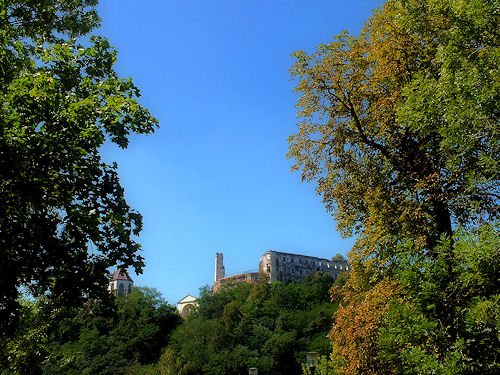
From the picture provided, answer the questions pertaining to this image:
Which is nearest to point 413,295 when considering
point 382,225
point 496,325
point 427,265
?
point 427,265

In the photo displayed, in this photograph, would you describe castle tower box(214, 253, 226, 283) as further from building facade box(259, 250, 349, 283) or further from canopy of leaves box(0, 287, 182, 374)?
canopy of leaves box(0, 287, 182, 374)

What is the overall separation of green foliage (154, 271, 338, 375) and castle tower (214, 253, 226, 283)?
99.8 ft

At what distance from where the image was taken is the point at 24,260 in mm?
8625

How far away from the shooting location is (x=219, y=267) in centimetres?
13588

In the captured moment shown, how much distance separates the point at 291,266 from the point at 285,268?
2.23m

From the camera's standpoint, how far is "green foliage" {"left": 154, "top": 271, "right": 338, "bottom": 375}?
7238 cm

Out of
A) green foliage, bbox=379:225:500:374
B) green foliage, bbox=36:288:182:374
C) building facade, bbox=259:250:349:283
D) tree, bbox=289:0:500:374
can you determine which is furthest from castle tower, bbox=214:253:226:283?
green foliage, bbox=379:225:500:374

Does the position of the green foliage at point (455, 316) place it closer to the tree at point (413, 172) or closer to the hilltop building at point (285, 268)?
the tree at point (413, 172)

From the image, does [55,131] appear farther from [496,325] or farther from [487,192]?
[487,192]

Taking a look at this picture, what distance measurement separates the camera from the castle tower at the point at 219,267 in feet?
443

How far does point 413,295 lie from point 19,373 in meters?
13.7

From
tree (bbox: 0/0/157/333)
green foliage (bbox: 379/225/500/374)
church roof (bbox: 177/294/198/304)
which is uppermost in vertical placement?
church roof (bbox: 177/294/198/304)

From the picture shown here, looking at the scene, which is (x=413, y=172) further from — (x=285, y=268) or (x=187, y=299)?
(x=187, y=299)

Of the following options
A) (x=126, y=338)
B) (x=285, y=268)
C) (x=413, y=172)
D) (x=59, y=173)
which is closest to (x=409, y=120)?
(x=413, y=172)
